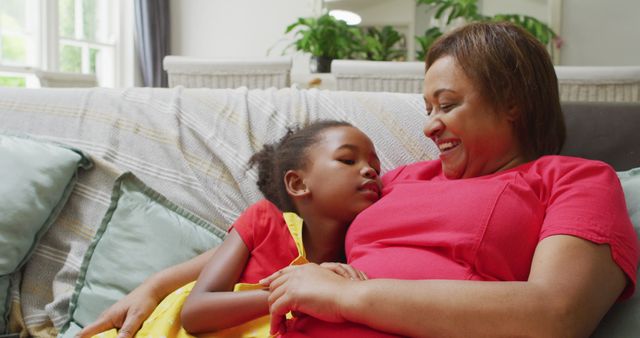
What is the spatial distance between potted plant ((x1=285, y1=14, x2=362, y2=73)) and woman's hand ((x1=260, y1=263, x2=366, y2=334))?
9.31 feet

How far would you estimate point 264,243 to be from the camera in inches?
47.7

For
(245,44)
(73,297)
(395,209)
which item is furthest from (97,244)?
(245,44)

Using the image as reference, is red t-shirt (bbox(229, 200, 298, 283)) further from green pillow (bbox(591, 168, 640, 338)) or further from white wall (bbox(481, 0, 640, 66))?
white wall (bbox(481, 0, 640, 66))

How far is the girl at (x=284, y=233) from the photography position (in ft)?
3.65

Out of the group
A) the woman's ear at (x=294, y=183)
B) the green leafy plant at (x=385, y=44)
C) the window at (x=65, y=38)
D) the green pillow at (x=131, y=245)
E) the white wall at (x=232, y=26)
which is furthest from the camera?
the white wall at (x=232, y=26)

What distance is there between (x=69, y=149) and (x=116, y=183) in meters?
0.16

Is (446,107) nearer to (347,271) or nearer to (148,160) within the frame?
(347,271)

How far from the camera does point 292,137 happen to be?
1417mm

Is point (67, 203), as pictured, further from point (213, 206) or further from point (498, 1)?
point (498, 1)

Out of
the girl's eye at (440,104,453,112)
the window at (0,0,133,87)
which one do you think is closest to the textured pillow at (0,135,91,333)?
the girl's eye at (440,104,453,112)

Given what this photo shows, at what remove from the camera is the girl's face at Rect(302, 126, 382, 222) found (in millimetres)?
1232

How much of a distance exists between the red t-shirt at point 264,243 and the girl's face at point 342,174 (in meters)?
0.10

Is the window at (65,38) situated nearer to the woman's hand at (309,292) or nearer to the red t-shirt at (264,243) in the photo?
the red t-shirt at (264,243)

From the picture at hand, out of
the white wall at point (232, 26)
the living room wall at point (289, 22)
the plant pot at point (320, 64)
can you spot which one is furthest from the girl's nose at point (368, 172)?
the white wall at point (232, 26)
